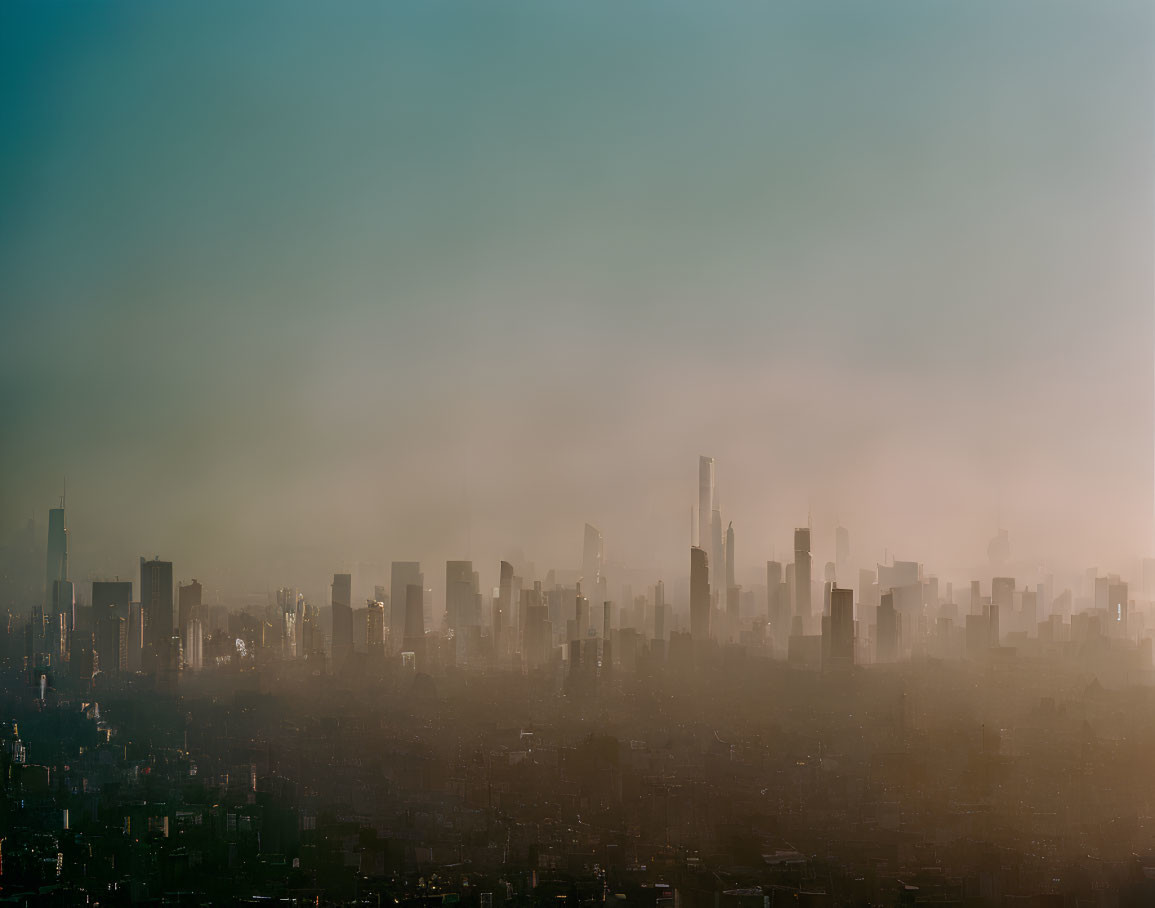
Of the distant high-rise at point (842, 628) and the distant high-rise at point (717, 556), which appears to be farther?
the distant high-rise at point (717, 556)

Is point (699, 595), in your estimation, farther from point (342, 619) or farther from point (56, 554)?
point (56, 554)

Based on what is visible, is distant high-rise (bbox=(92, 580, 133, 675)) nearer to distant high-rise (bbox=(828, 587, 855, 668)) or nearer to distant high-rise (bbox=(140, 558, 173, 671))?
distant high-rise (bbox=(140, 558, 173, 671))

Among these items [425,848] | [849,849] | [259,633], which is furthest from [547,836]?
[259,633]

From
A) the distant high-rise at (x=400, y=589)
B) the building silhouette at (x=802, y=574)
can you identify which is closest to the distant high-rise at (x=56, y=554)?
the distant high-rise at (x=400, y=589)

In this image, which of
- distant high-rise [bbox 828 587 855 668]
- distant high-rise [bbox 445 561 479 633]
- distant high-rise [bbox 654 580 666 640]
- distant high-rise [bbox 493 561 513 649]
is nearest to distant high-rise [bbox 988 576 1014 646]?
distant high-rise [bbox 828 587 855 668]

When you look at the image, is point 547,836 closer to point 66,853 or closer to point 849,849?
point 849,849

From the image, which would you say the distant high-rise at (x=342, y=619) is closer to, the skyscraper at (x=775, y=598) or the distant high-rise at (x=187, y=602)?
the distant high-rise at (x=187, y=602)
